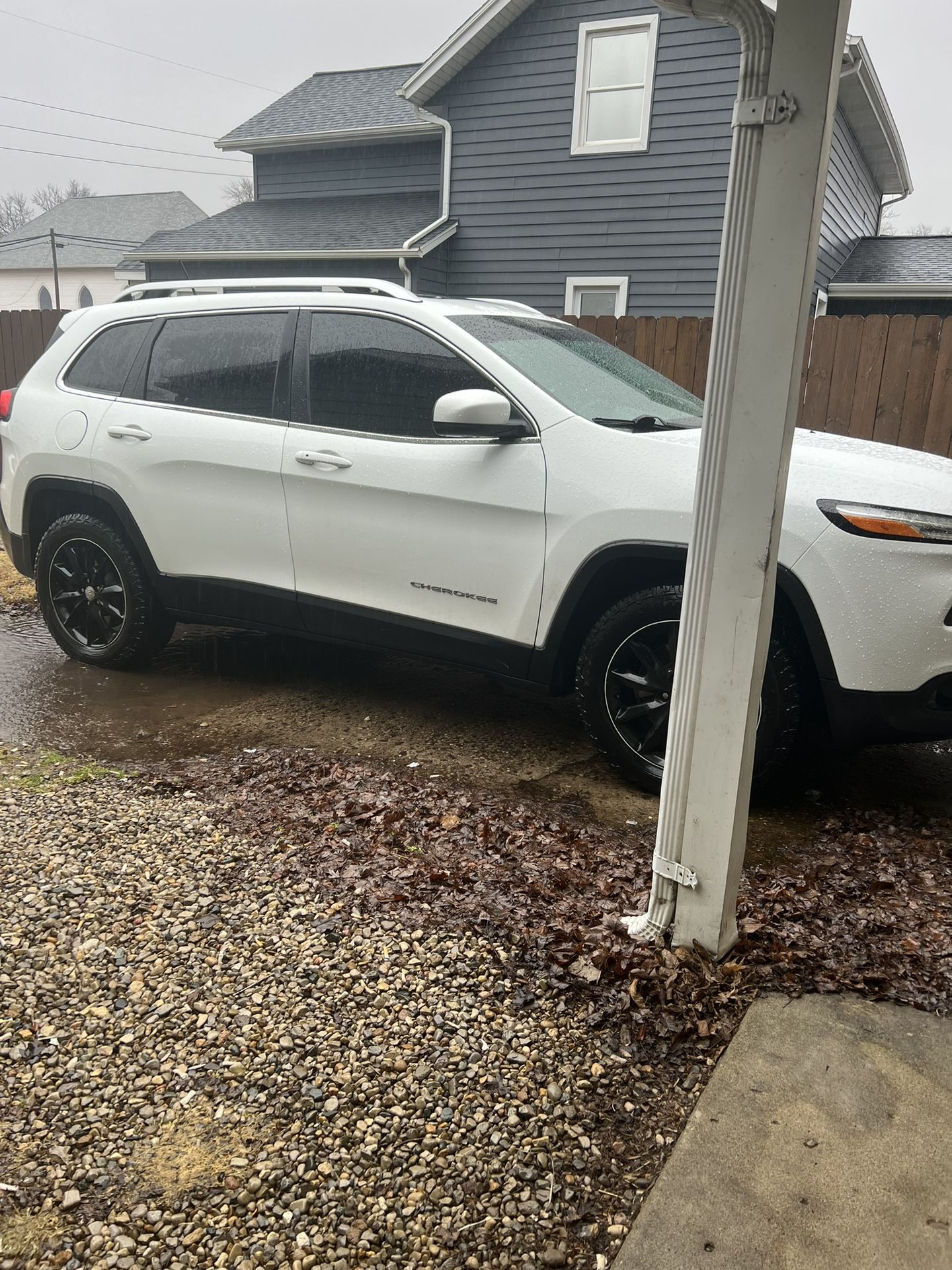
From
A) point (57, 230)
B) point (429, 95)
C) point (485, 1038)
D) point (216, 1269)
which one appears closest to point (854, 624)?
point (485, 1038)

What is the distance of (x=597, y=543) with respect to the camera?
3.77 metres

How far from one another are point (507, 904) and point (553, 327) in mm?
2964

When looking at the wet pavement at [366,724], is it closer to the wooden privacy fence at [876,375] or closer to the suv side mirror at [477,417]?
the suv side mirror at [477,417]

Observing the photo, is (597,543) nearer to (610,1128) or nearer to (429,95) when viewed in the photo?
(610,1128)

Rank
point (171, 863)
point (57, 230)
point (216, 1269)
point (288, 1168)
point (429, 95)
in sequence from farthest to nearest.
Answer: point (57, 230) → point (429, 95) → point (171, 863) → point (288, 1168) → point (216, 1269)

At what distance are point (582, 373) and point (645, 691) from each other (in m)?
1.50

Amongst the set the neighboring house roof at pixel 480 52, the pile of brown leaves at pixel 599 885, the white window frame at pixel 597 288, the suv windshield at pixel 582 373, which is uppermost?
the neighboring house roof at pixel 480 52

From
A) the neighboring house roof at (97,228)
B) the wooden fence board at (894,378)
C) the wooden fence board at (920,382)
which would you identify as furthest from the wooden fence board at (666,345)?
the neighboring house roof at (97,228)

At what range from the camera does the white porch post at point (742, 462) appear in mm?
2229

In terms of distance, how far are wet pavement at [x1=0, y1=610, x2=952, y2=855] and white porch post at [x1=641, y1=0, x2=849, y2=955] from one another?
101cm

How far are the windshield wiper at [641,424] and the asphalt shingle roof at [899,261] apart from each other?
11.8 m

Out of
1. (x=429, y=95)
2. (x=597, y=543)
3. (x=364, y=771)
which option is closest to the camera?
(x=597, y=543)

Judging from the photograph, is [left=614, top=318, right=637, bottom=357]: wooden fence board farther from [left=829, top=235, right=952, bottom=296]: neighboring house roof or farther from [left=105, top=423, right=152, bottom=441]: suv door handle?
[left=829, top=235, right=952, bottom=296]: neighboring house roof

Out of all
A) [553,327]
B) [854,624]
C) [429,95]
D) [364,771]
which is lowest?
[364,771]
